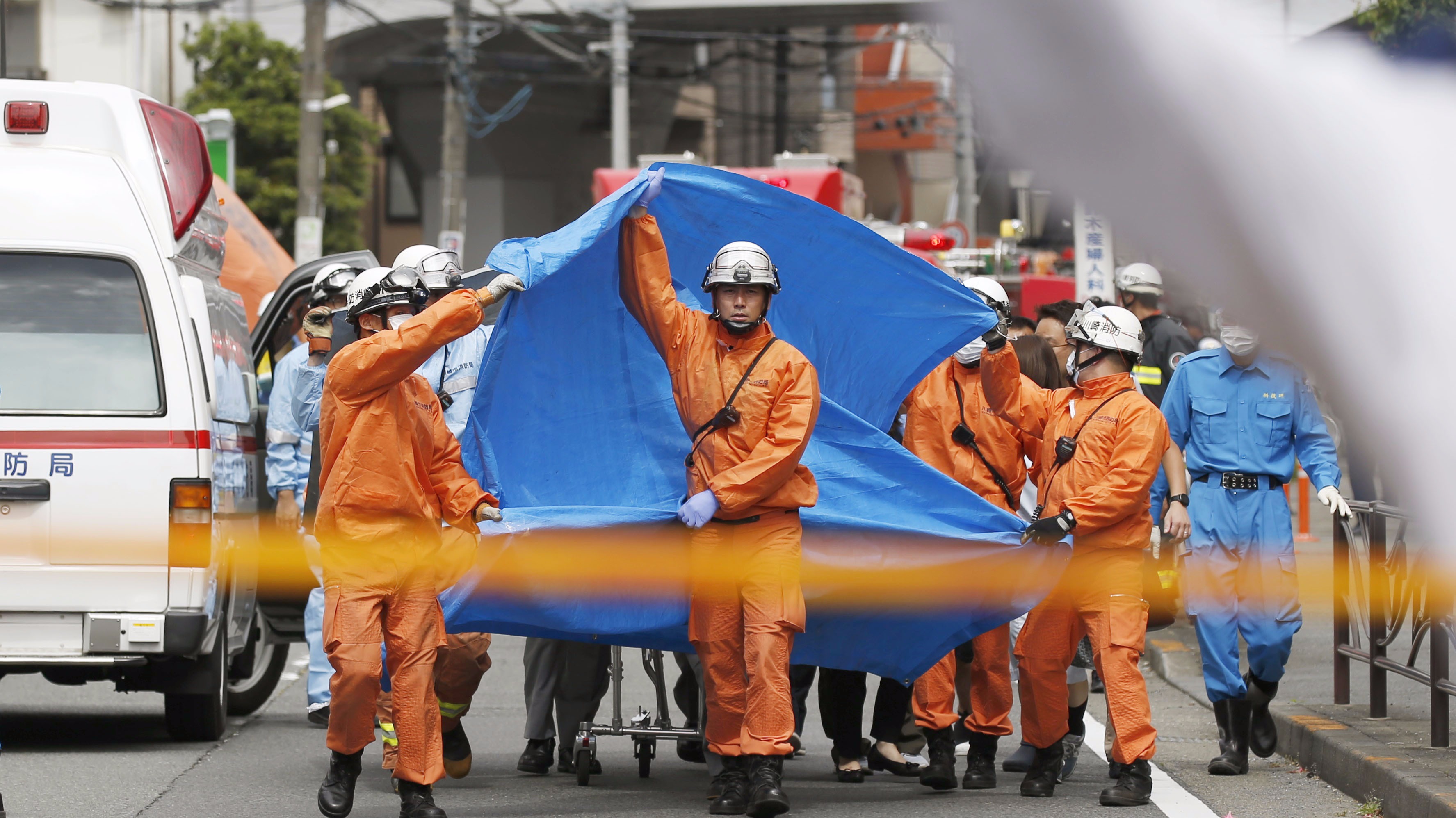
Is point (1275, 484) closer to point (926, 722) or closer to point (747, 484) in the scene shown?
point (926, 722)

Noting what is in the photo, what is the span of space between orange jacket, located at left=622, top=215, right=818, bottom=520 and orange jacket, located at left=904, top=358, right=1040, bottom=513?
0.95 meters

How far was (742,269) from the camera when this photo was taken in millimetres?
7188

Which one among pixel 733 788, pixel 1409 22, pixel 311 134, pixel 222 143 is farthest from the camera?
pixel 311 134

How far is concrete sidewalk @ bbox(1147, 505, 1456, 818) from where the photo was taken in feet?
22.3

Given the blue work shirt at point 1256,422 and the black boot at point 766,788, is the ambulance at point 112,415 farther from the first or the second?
the blue work shirt at point 1256,422

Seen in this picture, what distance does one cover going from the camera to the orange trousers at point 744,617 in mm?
7027

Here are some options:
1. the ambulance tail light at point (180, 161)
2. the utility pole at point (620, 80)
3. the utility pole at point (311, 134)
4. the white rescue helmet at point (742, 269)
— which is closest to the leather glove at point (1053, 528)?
the white rescue helmet at point (742, 269)

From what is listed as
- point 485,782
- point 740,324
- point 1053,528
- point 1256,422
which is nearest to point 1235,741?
point 1256,422

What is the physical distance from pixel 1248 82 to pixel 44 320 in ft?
19.0

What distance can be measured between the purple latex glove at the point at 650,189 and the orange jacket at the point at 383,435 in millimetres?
974

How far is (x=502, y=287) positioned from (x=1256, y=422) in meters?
3.33

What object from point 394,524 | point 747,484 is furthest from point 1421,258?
point 394,524

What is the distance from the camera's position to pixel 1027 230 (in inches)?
917

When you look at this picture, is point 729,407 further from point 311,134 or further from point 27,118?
point 311,134
